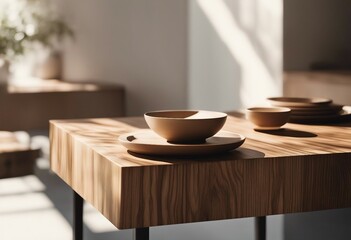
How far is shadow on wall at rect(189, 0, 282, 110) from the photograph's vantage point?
2.80 metres

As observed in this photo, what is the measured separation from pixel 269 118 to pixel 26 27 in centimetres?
383

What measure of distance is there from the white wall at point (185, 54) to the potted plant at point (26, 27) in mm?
222

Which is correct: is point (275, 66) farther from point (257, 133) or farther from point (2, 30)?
point (2, 30)

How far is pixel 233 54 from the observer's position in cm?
309

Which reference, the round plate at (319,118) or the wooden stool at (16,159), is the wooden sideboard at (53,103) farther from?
the round plate at (319,118)

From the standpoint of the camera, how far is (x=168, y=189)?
1346 millimetres

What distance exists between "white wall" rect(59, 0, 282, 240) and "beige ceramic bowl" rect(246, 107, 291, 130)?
93cm

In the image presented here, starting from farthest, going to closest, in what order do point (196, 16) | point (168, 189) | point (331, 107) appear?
point (196, 16) < point (331, 107) < point (168, 189)

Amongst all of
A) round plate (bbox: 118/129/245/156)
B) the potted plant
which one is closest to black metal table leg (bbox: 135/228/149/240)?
round plate (bbox: 118/129/245/156)

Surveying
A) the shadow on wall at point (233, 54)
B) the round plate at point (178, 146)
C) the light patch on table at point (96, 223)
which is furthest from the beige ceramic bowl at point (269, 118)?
the light patch on table at point (96, 223)

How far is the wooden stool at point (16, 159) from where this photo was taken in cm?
301

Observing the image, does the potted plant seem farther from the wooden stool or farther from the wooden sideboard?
the wooden stool

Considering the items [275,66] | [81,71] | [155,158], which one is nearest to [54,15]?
[81,71]

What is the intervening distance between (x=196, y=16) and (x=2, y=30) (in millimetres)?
1928
